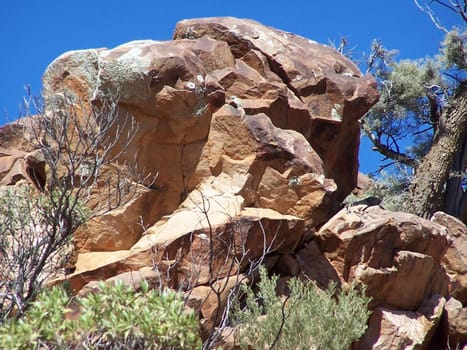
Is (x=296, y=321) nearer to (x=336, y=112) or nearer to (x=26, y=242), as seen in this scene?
(x=26, y=242)

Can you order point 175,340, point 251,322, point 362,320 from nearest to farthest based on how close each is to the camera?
point 175,340, point 251,322, point 362,320

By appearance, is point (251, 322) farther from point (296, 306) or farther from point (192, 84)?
point (192, 84)

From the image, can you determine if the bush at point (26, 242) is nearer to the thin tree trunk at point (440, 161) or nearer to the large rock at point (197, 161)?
the large rock at point (197, 161)

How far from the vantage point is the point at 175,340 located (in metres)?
5.02

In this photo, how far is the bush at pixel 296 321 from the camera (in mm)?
8586

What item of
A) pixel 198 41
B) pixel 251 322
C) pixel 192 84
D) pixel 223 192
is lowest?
pixel 251 322

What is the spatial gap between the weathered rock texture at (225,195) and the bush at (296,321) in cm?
36

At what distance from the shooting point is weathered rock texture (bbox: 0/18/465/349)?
29.7 ft

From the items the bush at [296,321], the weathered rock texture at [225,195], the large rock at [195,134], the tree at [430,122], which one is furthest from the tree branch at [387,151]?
the bush at [296,321]

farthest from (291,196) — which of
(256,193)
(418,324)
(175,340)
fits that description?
(175,340)

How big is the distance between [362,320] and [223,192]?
2.19 m

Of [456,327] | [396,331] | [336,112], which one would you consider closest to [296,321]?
[396,331]

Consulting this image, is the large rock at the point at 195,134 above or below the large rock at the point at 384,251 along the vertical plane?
above

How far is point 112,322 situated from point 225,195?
4.92 metres
